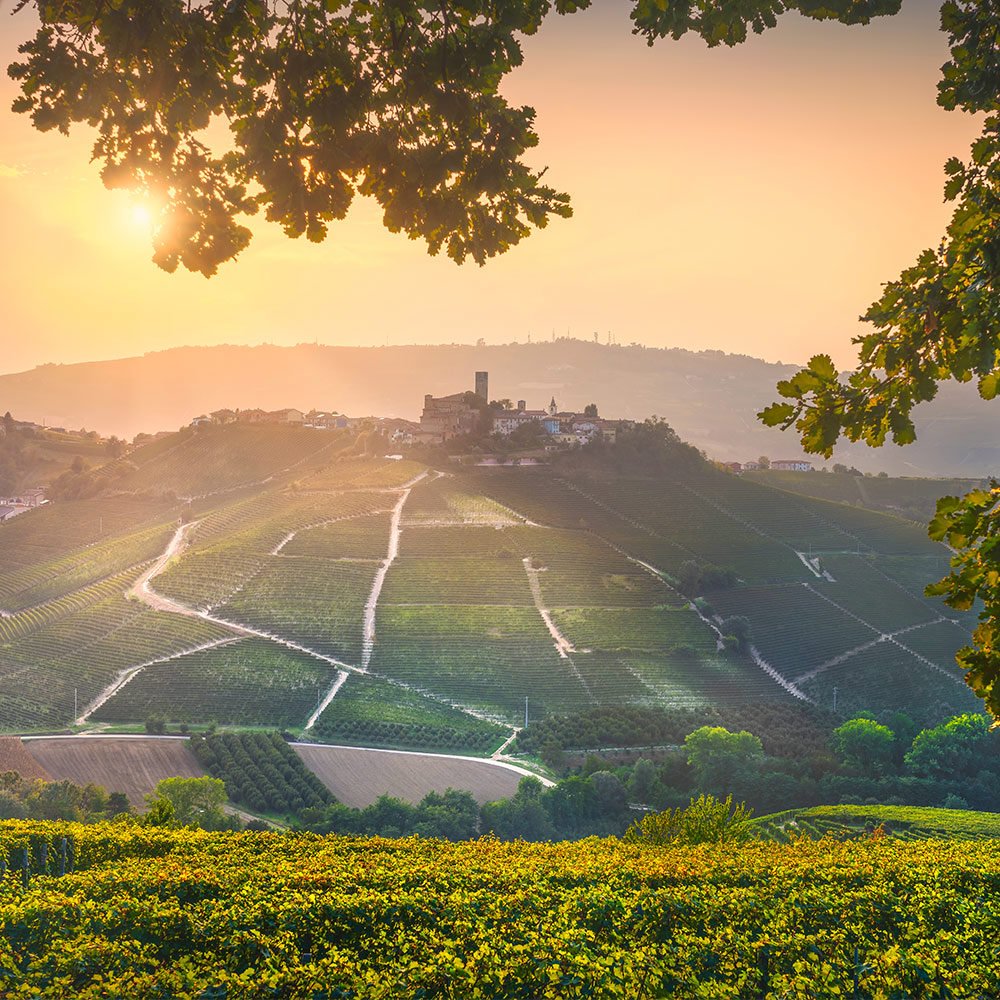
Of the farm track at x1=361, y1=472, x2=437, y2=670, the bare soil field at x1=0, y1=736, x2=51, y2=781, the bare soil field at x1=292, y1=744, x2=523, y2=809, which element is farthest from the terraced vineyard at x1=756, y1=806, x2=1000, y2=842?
the farm track at x1=361, y1=472, x2=437, y2=670

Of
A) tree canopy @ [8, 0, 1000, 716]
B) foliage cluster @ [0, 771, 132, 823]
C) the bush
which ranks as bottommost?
foliage cluster @ [0, 771, 132, 823]

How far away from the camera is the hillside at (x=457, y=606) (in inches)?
1769

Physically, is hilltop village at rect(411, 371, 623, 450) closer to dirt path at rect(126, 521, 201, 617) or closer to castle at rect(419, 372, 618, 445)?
castle at rect(419, 372, 618, 445)

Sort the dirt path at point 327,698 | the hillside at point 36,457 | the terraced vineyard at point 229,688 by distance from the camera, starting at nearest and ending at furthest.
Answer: the dirt path at point 327,698, the terraced vineyard at point 229,688, the hillside at point 36,457

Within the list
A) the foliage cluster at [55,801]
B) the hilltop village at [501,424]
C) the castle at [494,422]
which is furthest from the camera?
the castle at [494,422]

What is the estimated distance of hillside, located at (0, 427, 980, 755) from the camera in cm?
4494

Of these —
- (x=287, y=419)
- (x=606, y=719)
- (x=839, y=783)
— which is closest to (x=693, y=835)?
(x=839, y=783)

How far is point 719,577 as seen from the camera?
200 feet

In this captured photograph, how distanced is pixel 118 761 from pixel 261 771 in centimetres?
627

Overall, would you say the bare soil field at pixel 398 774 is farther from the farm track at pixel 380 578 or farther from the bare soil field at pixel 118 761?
the farm track at pixel 380 578

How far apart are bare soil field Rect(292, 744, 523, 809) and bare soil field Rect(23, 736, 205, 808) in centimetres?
439

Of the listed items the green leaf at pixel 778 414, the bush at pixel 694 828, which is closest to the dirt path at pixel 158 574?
the bush at pixel 694 828

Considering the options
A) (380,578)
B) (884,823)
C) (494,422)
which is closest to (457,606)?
(380,578)

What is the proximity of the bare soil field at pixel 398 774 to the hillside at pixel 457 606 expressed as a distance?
1.63 m
